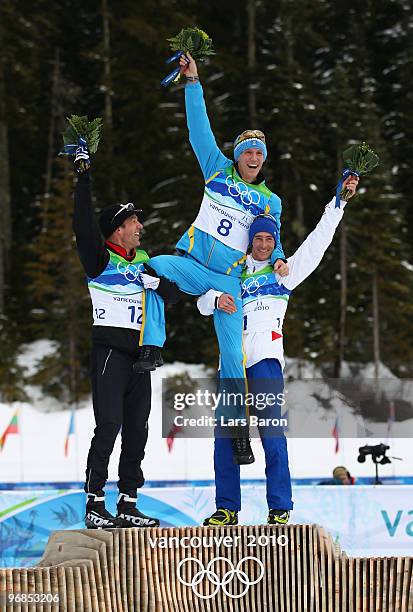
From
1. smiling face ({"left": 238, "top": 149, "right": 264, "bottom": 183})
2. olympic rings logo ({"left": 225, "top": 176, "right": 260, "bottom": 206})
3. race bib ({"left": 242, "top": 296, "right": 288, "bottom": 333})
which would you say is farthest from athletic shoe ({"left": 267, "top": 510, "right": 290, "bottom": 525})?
smiling face ({"left": 238, "top": 149, "right": 264, "bottom": 183})

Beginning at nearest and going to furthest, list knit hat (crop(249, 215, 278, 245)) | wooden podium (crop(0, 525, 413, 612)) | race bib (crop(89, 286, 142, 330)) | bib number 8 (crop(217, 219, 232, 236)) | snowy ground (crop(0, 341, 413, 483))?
1. wooden podium (crop(0, 525, 413, 612))
2. race bib (crop(89, 286, 142, 330))
3. knit hat (crop(249, 215, 278, 245))
4. bib number 8 (crop(217, 219, 232, 236))
5. snowy ground (crop(0, 341, 413, 483))

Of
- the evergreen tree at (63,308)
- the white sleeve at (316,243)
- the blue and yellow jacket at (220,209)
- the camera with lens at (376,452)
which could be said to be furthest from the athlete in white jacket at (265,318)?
the evergreen tree at (63,308)

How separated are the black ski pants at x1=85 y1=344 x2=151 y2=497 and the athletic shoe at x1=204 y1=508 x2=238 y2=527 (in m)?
0.45

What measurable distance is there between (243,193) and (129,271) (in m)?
0.79

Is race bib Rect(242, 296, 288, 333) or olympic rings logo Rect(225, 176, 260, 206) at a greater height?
olympic rings logo Rect(225, 176, 260, 206)

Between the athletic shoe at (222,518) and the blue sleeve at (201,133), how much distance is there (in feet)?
6.19

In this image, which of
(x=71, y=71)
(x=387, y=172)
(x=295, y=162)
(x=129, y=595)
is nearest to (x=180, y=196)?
(x=295, y=162)

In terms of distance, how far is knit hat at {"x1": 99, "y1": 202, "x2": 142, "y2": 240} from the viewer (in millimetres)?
5680

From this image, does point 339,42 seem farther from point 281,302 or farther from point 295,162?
point 281,302

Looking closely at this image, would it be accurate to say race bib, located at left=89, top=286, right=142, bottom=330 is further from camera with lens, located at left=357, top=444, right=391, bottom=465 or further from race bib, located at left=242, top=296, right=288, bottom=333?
camera with lens, located at left=357, top=444, right=391, bottom=465

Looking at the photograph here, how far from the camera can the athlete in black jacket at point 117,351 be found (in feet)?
17.6

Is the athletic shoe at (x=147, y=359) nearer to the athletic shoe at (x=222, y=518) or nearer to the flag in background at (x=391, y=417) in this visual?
the athletic shoe at (x=222, y=518)

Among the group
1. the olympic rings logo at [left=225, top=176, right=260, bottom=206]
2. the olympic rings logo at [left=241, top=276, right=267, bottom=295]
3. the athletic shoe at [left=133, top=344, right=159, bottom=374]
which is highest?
the olympic rings logo at [left=225, top=176, right=260, bottom=206]

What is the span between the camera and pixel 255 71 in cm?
2628
